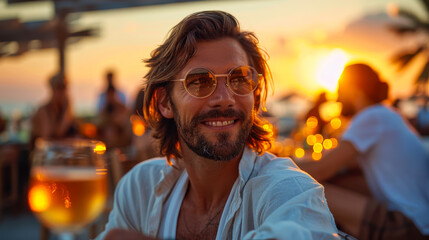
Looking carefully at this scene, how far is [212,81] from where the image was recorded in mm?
1688

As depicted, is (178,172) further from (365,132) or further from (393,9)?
(393,9)

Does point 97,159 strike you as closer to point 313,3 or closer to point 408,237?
point 408,237

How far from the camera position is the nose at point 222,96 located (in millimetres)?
1675

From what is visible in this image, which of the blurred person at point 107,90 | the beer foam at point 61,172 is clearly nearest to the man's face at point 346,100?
the beer foam at point 61,172

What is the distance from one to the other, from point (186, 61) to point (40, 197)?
0.88 meters

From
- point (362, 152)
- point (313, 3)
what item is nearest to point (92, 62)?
point (313, 3)

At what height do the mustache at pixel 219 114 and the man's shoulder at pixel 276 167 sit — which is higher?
the mustache at pixel 219 114

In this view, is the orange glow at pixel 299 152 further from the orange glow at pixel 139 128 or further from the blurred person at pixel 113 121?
the blurred person at pixel 113 121

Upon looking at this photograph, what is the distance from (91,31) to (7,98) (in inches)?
102

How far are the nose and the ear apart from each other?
0.42 metres

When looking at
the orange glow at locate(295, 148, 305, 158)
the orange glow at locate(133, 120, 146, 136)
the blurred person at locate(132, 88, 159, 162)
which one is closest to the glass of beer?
the blurred person at locate(132, 88, 159, 162)

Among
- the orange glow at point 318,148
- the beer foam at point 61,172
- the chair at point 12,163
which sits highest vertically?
the beer foam at point 61,172

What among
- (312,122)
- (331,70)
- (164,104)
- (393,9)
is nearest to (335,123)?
(312,122)

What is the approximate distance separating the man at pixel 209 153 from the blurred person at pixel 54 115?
4.32m
